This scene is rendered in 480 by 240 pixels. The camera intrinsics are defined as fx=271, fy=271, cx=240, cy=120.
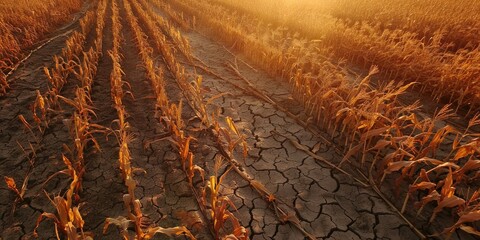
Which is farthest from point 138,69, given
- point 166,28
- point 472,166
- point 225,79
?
point 472,166

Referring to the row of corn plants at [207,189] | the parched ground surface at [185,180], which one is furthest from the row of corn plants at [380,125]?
the row of corn plants at [207,189]

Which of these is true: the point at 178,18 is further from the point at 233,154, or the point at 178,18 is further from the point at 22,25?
the point at 233,154

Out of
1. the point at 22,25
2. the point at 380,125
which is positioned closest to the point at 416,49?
the point at 380,125

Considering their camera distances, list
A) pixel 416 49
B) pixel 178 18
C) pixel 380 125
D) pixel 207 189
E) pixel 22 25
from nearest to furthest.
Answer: pixel 207 189
pixel 380 125
pixel 416 49
pixel 22 25
pixel 178 18

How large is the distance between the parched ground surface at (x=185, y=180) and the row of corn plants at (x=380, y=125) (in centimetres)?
30

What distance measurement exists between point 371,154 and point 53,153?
375 centimetres

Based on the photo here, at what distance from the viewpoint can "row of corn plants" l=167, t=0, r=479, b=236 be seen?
2.50 metres

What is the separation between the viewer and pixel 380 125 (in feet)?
10.3

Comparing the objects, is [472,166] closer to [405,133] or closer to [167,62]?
[405,133]

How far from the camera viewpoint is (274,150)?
341 cm

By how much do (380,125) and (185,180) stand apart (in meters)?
2.30

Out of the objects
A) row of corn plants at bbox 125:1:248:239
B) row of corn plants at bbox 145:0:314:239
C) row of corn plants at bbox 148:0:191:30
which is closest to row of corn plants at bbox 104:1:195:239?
row of corn plants at bbox 125:1:248:239

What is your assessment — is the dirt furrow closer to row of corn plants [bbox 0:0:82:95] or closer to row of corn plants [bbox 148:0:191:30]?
row of corn plants [bbox 0:0:82:95]

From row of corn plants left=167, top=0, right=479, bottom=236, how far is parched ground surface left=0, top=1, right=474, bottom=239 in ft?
0.98
